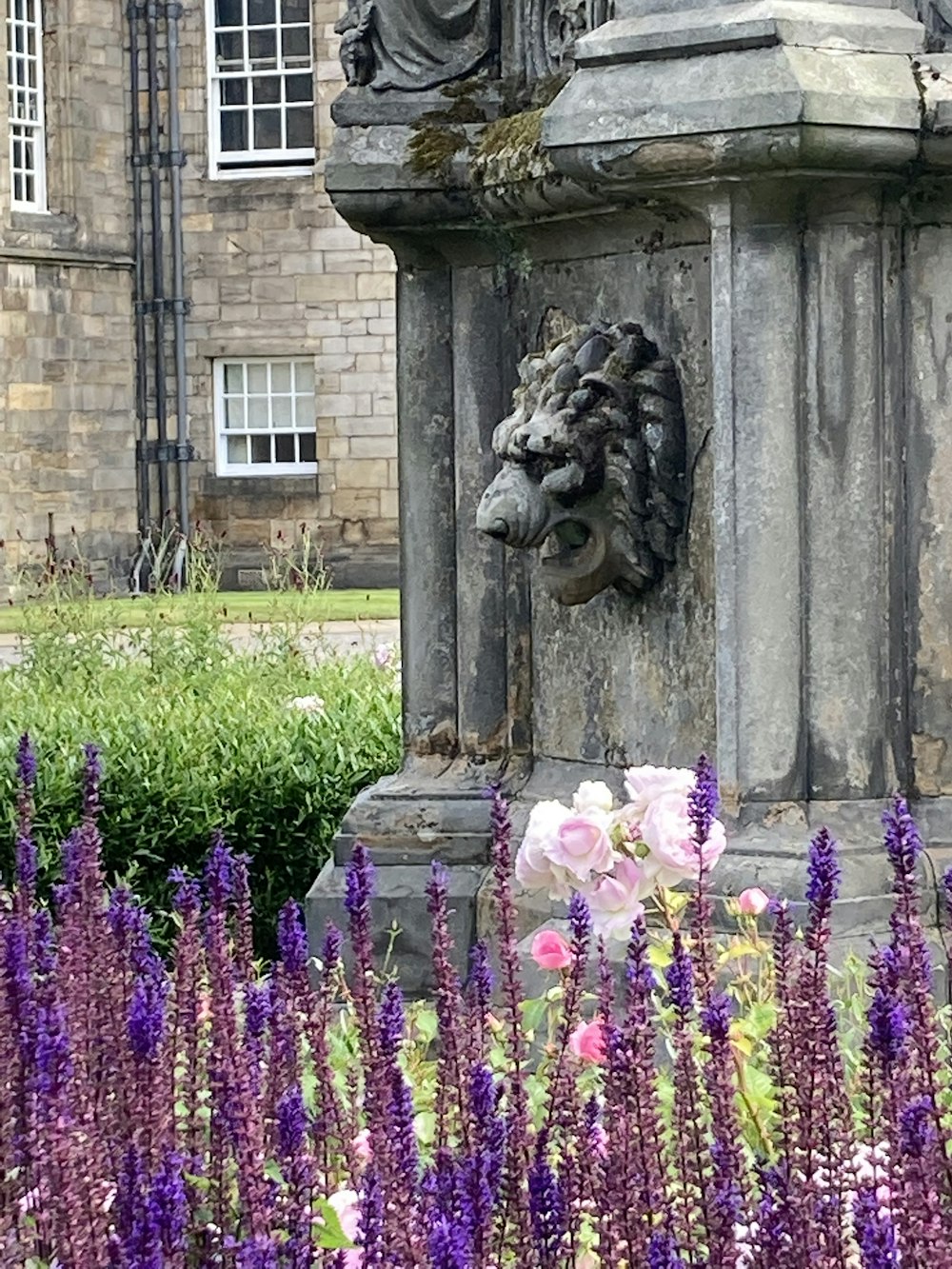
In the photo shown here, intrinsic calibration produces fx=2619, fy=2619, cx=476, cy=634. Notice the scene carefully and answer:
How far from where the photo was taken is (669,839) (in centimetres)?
348

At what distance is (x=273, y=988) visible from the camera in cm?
312

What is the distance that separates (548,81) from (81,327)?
23.3 m

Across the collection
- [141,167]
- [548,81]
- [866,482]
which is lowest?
[866,482]

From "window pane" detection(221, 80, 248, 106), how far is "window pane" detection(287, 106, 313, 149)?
61 cm

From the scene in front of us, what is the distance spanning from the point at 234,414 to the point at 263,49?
13.1 ft

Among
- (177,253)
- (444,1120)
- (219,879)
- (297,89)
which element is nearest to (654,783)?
(219,879)

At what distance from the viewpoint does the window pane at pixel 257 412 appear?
94.5ft

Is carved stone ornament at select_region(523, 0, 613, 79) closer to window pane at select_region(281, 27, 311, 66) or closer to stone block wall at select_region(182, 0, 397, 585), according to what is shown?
stone block wall at select_region(182, 0, 397, 585)

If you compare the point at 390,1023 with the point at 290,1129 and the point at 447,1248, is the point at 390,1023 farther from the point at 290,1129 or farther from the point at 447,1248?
the point at 447,1248

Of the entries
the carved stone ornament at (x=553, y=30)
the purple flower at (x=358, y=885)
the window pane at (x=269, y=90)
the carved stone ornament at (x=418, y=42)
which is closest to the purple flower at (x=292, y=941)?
the purple flower at (x=358, y=885)

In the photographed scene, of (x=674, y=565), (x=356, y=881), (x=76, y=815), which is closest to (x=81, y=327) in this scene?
(x=76, y=815)

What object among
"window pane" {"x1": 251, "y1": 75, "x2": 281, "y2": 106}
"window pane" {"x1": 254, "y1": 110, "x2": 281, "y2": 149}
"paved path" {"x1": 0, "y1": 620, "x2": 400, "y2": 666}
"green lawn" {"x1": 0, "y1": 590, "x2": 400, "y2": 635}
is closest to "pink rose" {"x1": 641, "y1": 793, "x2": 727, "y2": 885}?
"green lawn" {"x1": 0, "y1": 590, "x2": 400, "y2": 635}

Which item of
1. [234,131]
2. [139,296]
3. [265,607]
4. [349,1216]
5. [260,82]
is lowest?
[265,607]

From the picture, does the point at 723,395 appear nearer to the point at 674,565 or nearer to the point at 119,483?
the point at 674,565
